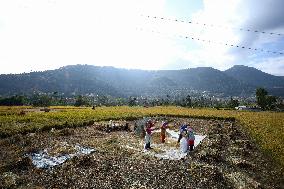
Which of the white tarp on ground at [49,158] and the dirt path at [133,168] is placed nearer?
the dirt path at [133,168]

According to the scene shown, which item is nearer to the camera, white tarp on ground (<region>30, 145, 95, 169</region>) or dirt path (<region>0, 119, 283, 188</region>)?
dirt path (<region>0, 119, 283, 188</region>)

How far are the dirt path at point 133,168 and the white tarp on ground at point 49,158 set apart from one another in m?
0.65

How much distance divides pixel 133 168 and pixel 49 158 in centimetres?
766

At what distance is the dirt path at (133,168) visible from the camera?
20703 mm

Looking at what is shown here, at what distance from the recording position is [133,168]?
24.4 metres

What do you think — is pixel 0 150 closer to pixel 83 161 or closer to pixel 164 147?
pixel 83 161

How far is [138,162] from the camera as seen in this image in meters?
26.2

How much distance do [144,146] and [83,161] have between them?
913cm

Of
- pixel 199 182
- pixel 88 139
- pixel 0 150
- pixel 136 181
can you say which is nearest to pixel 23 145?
pixel 0 150

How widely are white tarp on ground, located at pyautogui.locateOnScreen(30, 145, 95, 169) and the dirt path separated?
0.65 m

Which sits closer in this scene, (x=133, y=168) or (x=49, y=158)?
(x=133, y=168)

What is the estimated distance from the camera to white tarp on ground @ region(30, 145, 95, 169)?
25.2m

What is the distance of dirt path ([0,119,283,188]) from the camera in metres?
20.7

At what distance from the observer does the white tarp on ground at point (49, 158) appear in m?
25.2
